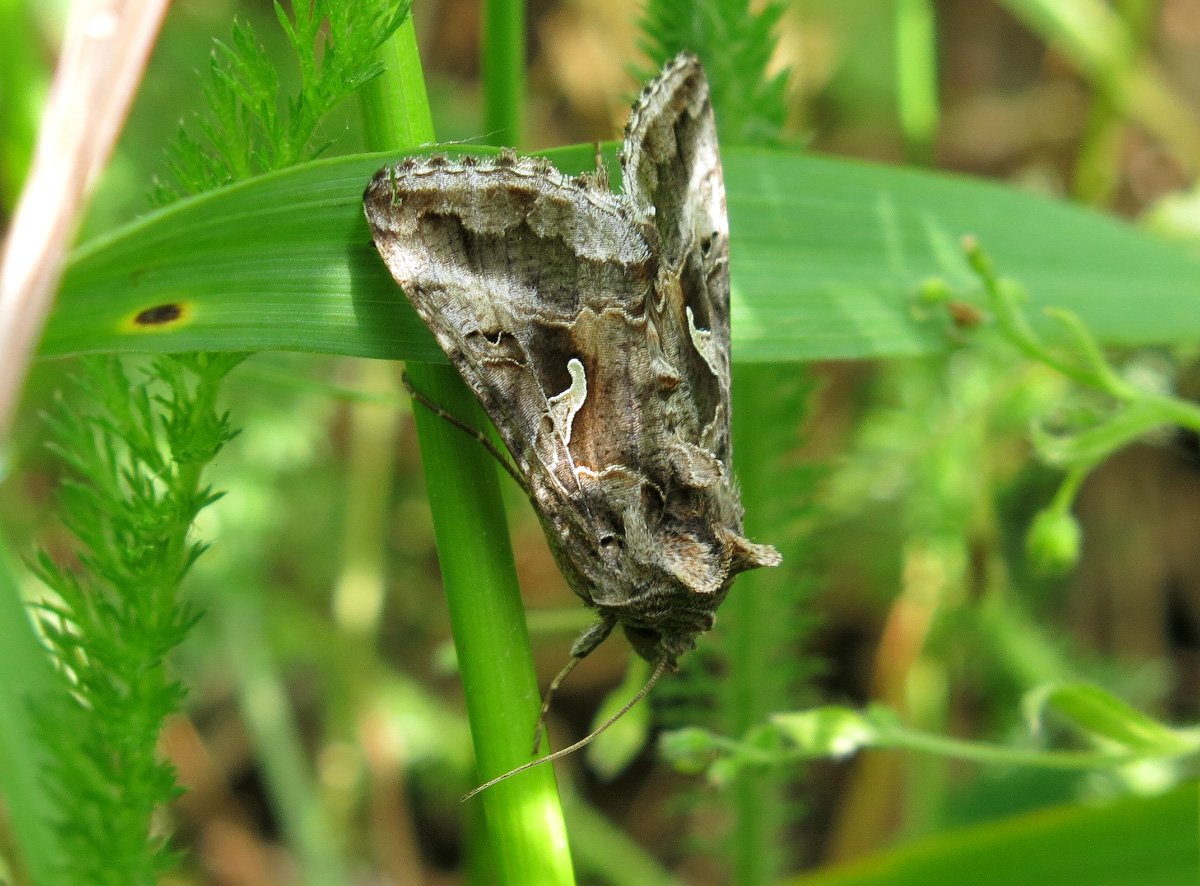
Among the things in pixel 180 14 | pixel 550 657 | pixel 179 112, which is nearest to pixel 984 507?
pixel 550 657

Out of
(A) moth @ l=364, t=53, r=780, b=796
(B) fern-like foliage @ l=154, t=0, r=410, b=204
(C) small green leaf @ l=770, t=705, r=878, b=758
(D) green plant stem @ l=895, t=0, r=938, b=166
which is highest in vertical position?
(D) green plant stem @ l=895, t=0, r=938, b=166

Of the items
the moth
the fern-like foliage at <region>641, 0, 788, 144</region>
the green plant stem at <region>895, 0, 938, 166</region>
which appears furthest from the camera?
the green plant stem at <region>895, 0, 938, 166</region>

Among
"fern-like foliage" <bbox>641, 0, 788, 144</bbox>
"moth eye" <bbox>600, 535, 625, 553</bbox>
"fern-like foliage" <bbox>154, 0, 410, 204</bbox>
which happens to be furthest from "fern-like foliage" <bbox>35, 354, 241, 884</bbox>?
"fern-like foliage" <bbox>641, 0, 788, 144</bbox>

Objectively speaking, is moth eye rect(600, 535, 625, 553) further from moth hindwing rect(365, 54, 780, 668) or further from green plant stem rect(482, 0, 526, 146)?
green plant stem rect(482, 0, 526, 146)

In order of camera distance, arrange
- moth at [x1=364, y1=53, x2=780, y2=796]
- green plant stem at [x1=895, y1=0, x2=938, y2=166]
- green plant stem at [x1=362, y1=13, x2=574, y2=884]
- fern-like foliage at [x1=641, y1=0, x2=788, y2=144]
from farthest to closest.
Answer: green plant stem at [x1=895, y1=0, x2=938, y2=166]
fern-like foliage at [x1=641, y1=0, x2=788, y2=144]
moth at [x1=364, y1=53, x2=780, y2=796]
green plant stem at [x1=362, y1=13, x2=574, y2=884]

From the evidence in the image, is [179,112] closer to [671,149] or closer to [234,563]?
[234,563]

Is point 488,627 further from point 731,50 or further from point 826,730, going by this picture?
point 731,50
